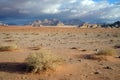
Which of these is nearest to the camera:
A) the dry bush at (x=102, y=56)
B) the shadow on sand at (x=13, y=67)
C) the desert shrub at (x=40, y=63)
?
the desert shrub at (x=40, y=63)

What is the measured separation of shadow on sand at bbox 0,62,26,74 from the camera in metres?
14.6

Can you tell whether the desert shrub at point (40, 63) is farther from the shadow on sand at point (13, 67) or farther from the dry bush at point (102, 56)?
the dry bush at point (102, 56)

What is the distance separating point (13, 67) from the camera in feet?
49.8

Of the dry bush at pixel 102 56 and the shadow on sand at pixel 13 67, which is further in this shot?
the dry bush at pixel 102 56

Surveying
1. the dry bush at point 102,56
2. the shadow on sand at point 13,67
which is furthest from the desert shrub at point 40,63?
the dry bush at point 102,56

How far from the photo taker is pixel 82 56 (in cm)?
1906

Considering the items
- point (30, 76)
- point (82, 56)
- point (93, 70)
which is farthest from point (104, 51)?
point (30, 76)

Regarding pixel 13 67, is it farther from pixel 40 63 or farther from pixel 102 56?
pixel 102 56

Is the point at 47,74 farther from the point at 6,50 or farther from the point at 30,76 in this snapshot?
the point at 6,50

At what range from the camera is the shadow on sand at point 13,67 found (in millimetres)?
14583

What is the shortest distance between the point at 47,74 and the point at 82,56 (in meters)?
5.61

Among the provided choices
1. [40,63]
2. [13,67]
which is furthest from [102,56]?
[13,67]

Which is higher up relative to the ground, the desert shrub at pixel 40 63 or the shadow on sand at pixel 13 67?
the desert shrub at pixel 40 63

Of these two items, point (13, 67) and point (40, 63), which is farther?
point (13, 67)
